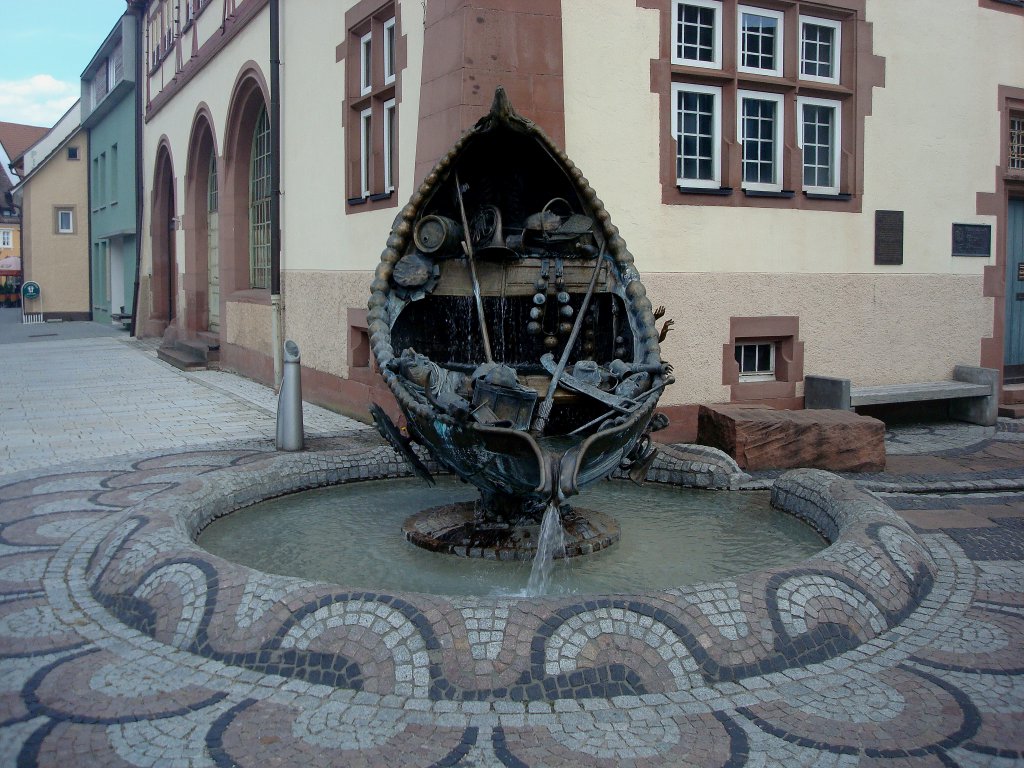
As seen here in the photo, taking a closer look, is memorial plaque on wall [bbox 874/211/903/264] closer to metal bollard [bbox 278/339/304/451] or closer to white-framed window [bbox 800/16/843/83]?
white-framed window [bbox 800/16/843/83]

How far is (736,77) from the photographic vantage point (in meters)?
9.30

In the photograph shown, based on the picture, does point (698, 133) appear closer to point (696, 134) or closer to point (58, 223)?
point (696, 134)

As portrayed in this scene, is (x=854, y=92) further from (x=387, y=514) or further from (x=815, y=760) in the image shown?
(x=815, y=760)

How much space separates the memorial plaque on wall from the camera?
407 inches

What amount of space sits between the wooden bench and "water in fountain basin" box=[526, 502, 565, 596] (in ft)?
17.3

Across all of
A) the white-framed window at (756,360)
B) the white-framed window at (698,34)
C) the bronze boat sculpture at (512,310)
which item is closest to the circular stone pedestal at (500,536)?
the bronze boat sculpture at (512,310)

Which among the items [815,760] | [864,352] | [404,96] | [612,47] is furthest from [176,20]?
[815,760]

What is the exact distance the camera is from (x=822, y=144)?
1024 cm

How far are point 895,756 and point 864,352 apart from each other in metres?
7.73

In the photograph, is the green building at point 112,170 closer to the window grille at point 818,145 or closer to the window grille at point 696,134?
the window grille at point 696,134

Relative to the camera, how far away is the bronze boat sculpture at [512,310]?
5.19m

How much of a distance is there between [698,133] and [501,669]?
7.01 m

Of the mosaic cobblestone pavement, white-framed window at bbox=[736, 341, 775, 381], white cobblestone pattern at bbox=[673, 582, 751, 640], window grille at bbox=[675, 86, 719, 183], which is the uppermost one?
window grille at bbox=[675, 86, 719, 183]

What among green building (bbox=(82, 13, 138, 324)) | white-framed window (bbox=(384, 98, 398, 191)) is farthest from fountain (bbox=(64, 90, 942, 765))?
green building (bbox=(82, 13, 138, 324))
